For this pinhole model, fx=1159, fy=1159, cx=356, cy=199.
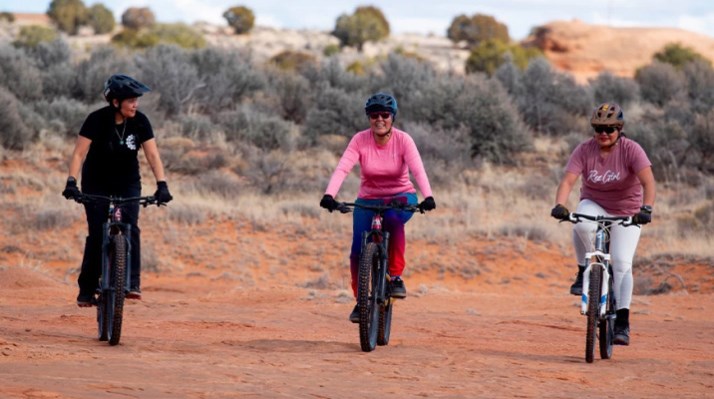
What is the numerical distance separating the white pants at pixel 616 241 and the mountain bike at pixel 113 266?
328cm

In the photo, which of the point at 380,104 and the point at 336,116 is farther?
the point at 336,116

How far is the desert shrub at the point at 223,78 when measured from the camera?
3378 cm

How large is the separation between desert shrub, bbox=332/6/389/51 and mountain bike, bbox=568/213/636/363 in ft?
211

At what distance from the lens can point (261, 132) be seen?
2803cm

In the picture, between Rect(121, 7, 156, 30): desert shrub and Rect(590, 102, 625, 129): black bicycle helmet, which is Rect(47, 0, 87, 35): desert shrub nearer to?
Rect(121, 7, 156, 30): desert shrub

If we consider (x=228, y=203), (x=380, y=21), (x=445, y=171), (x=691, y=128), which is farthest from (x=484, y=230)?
(x=380, y=21)

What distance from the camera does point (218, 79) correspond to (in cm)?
3469

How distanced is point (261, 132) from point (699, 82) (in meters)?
17.9

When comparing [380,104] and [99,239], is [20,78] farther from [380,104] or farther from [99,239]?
[380,104]

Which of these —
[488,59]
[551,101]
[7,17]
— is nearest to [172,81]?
[551,101]

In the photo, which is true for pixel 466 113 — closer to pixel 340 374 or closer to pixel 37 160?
pixel 37 160

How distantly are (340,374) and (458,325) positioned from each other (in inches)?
151

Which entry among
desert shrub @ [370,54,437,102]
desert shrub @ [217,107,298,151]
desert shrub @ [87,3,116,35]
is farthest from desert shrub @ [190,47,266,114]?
desert shrub @ [87,3,116,35]

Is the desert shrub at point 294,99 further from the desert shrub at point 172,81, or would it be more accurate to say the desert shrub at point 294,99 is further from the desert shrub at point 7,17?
the desert shrub at point 7,17
